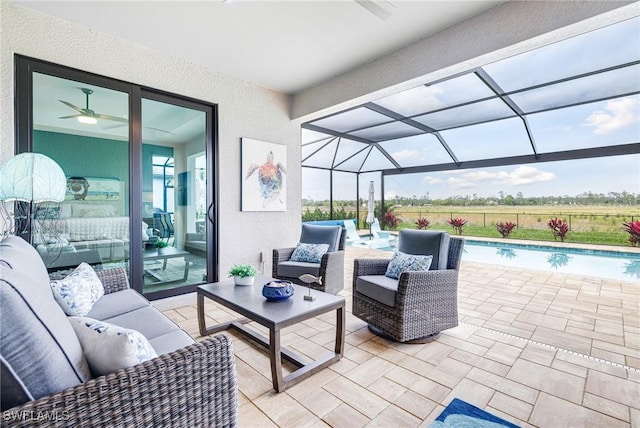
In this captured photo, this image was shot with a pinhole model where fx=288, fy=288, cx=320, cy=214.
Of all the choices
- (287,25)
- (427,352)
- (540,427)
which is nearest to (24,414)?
(540,427)

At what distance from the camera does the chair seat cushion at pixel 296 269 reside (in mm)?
3402

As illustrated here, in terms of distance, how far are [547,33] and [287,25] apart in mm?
2169

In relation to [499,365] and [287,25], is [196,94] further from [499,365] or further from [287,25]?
[499,365]

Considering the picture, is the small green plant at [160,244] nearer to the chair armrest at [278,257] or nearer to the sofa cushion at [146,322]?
the chair armrest at [278,257]

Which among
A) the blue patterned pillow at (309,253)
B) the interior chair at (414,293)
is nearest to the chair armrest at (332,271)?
the blue patterned pillow at (309,253)

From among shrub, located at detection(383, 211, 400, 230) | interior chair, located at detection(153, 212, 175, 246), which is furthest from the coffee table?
shrub, located at detection(383, 211, 400, 230)

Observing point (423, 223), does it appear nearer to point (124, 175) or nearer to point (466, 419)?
point (466, 419)

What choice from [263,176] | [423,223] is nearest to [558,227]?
[423,223]

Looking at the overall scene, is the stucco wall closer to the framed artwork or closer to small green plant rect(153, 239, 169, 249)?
the framed artwork

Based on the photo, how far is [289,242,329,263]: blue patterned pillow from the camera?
364cm

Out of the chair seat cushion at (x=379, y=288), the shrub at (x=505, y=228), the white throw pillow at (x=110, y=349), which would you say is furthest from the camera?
the shrub at (x=505, y=228)

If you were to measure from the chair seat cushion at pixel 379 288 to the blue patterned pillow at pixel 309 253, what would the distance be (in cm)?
94

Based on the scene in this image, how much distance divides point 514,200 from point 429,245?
5.93 meters

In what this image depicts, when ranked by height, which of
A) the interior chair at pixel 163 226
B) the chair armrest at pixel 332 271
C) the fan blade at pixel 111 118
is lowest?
the chair armrest at pixel 332 271
